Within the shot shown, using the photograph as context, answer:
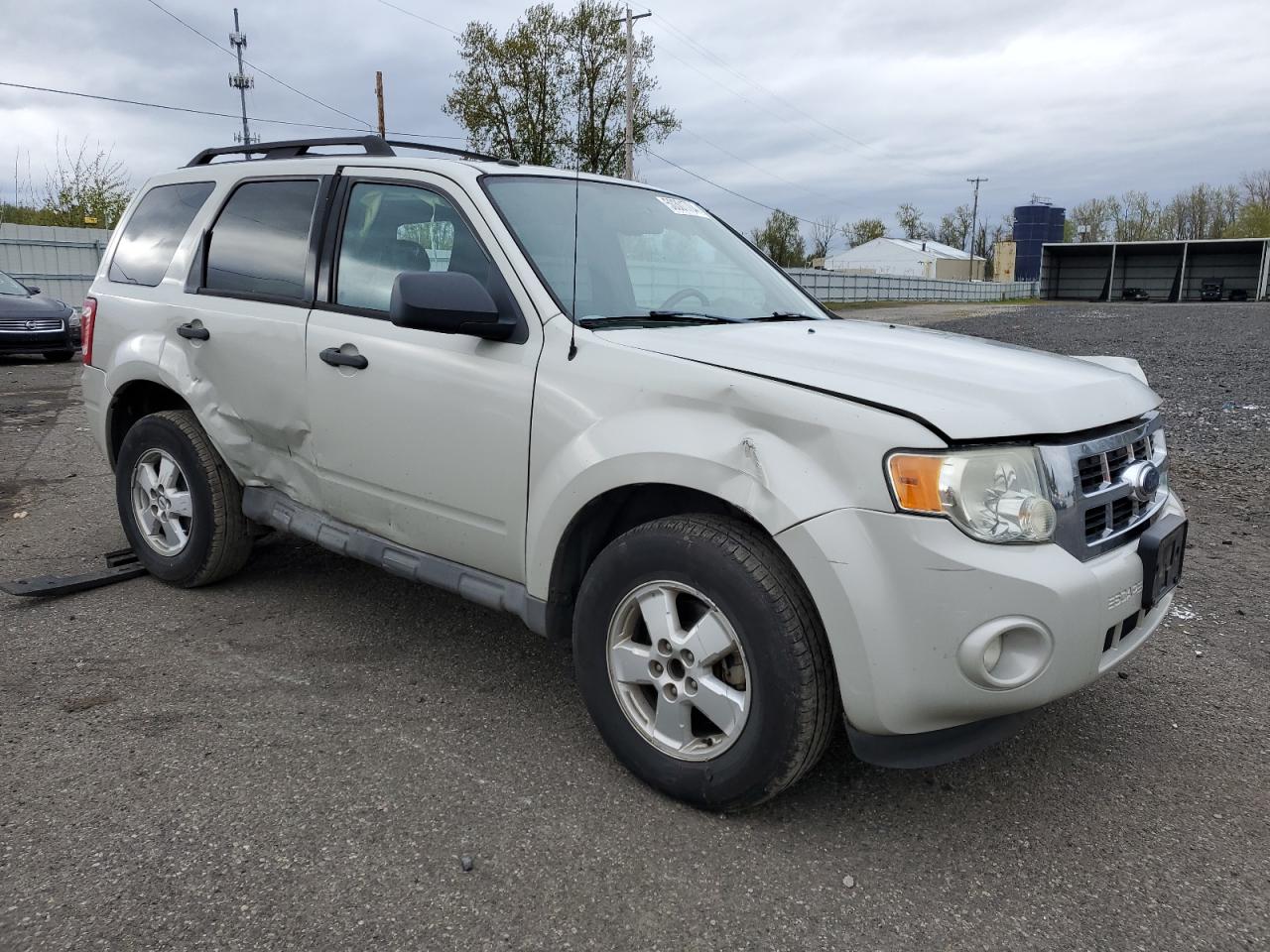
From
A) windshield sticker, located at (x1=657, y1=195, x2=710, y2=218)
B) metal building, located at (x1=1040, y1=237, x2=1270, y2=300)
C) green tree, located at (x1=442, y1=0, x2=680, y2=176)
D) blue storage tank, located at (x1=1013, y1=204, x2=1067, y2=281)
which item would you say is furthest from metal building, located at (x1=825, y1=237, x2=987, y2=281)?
windshield sticker, located at (x1=657, y1=195, x2=710, y2=218)

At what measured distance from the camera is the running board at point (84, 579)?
434 cm

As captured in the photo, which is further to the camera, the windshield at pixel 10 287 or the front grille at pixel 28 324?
the windshield at pixel 10 287

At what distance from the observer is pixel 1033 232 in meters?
91.4

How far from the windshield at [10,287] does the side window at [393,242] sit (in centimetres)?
1425

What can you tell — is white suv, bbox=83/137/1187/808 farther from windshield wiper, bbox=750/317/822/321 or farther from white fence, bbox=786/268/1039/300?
white fence, bbox=786/268/1039/300

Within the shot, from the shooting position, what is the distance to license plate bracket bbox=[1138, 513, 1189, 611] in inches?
100

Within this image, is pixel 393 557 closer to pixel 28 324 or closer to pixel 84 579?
pixel 84 579

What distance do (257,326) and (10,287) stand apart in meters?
14.4

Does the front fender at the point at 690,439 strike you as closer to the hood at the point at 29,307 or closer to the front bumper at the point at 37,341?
the front bumper at the point at 37,341

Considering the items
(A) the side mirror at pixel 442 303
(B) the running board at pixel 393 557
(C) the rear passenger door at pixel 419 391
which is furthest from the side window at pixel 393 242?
(B) the running board at pixel 393 557

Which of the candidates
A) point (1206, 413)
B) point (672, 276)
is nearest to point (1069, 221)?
point (1206, 413)

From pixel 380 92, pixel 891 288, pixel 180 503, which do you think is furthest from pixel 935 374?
pixel 891 288

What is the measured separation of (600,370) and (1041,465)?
120 centimetres

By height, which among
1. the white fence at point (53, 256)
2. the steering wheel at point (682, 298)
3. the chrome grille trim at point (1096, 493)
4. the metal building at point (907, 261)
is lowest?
the chrome grille trim at point (1096, 493)
